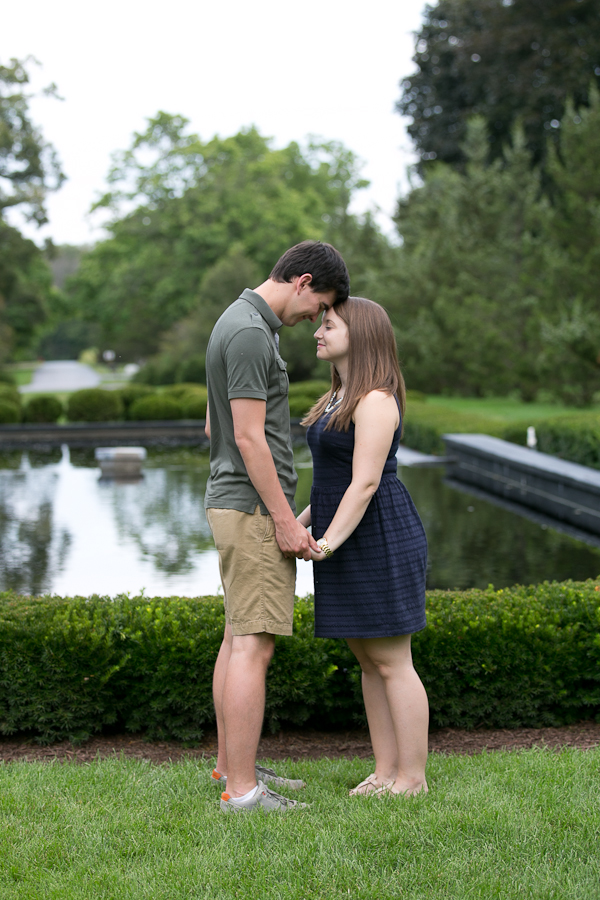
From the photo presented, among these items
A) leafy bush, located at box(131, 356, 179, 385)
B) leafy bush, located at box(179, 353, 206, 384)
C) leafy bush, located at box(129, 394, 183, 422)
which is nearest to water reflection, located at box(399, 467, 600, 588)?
leafy bush, located at box(129, 394, 183, 422)

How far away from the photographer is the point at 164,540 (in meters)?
8.66

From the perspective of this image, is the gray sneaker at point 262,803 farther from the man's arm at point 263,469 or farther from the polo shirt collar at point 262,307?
the polo shirt collar at point 262,307

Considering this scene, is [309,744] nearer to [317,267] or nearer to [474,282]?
[317,267]

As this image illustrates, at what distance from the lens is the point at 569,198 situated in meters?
21.6

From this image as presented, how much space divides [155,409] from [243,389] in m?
20.0

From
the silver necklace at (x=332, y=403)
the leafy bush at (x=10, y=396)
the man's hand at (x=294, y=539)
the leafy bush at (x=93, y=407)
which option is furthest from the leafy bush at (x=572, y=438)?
the leafy bush at (x=10, y=396)

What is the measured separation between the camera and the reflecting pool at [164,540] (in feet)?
23.0

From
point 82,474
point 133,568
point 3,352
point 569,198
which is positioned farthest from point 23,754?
point 3,352

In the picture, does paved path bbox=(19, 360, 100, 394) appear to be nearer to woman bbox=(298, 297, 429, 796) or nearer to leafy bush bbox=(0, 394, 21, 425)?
leafy bush bbox=(0, 394, 21, 425)

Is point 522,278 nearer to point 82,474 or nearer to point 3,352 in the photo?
point 82,474

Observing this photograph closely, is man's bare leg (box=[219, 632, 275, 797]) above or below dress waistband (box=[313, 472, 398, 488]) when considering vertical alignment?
below

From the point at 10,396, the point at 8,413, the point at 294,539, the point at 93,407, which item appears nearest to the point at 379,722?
the point at 294,539

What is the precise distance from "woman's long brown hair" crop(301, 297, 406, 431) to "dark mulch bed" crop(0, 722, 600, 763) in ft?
5.58

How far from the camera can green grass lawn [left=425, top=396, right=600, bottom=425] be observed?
68.6 ft
